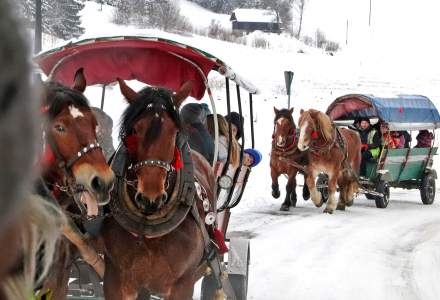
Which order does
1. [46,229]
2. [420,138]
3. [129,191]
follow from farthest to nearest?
[420,138], [129,191], [46,229]

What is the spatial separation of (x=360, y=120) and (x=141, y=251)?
10.8m

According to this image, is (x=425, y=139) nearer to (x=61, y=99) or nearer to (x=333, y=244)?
(x=333, y=244)

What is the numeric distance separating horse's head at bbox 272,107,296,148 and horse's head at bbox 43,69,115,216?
9.33m

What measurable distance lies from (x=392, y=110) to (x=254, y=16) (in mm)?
58221

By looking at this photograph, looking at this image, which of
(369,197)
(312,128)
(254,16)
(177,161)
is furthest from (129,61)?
(254,16)

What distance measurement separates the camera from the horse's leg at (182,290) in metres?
3.99

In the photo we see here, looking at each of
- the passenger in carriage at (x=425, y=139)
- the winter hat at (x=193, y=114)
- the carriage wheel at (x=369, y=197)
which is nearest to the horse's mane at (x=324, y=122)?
the carriage wheel at (x=369, y=197)

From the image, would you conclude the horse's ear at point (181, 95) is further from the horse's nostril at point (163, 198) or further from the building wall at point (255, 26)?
the building wall at point (255, 26)

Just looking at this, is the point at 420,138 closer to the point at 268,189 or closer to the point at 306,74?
the point at 268,189

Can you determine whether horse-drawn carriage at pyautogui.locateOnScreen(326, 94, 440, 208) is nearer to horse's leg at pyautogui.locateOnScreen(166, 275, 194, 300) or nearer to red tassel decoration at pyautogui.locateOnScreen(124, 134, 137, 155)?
horse's leg at pyautogui.locateOnScreen(166, 275, 194, 300)

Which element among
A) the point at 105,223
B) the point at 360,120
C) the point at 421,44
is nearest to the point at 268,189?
the point at 360,120

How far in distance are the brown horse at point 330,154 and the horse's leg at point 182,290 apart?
8.04m

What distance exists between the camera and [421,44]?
53125mm

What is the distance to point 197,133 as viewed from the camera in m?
5.79
